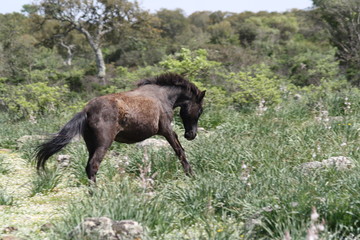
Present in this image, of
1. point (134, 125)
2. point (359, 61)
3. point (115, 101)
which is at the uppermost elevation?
point (115, 101)

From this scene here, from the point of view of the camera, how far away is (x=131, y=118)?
560 cm

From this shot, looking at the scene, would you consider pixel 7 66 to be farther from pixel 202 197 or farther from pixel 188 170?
pixel 202 197

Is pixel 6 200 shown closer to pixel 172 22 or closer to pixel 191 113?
pixel 191 113

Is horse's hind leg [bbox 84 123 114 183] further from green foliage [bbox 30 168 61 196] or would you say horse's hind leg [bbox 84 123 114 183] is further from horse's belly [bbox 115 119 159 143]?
green foliage [bbox 30 168 61 196]

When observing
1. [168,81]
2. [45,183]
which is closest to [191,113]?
[168,81]

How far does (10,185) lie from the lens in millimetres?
6363

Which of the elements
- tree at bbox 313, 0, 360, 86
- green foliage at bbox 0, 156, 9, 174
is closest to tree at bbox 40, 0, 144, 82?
tree at bbox 313, 0, 360, 86

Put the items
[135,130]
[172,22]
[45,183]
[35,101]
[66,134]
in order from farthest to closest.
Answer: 1. [172,22]
2. [35,101]
3. [45,183]
4. [135,130]
5. [66,134]

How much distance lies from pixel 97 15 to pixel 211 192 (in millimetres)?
28620

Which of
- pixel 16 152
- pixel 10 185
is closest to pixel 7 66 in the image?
pixel 16 152

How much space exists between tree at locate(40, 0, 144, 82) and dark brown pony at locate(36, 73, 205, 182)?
23593mm

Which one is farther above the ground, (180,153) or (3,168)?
(180,153)

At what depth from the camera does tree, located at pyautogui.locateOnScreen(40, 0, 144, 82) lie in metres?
29.5

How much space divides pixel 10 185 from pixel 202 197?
3.31 metres
